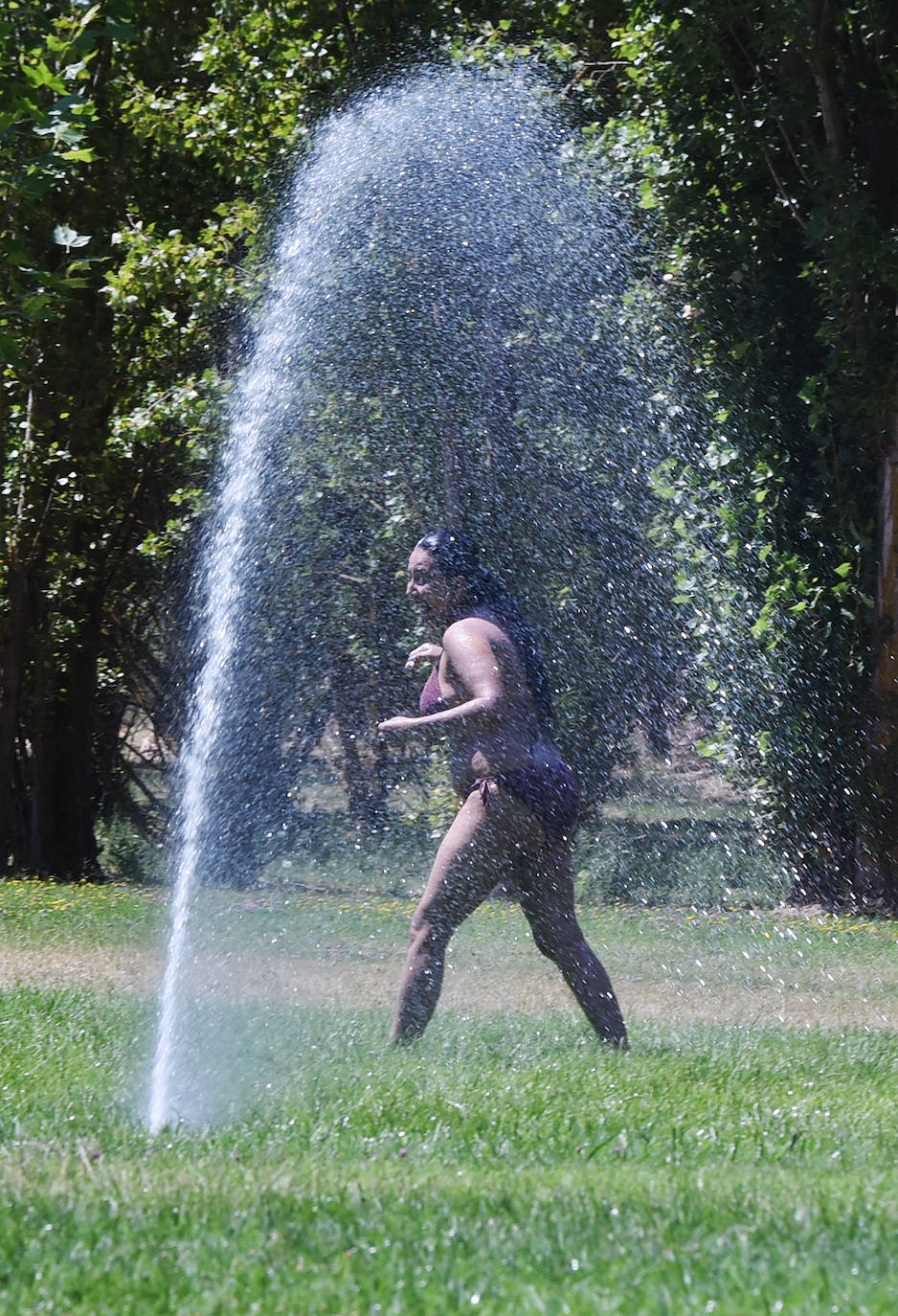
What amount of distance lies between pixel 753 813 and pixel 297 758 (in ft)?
15.7

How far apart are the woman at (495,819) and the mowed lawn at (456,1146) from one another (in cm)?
21

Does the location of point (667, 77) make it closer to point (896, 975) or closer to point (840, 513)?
point (840, 513)

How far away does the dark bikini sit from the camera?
5.17 m

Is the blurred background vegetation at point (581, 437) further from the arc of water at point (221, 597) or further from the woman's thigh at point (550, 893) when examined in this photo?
the woman's thigh at point (550, 893)

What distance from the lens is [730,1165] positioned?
12.6 feet

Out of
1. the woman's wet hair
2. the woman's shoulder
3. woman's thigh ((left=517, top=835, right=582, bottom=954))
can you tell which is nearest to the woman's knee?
woman's thigh ((left=517, top=835, right=582, bottom=954))

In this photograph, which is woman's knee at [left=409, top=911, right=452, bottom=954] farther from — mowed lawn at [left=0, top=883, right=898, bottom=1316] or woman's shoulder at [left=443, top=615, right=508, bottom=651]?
woman's shoulder at [left=443, top=615, right=508, bottom=651]

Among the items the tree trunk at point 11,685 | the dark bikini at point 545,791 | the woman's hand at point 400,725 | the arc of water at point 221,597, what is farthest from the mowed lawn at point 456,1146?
the tree trunk at point 11,685

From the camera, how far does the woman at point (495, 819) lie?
514 cm

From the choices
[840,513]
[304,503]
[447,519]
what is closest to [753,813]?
[840,513]

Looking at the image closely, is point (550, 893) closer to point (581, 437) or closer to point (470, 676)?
point (470, 676)

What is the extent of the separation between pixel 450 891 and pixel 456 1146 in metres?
1.19

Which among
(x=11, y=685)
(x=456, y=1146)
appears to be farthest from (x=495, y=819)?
(x=11, y=685)

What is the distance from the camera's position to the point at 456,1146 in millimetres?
4047
